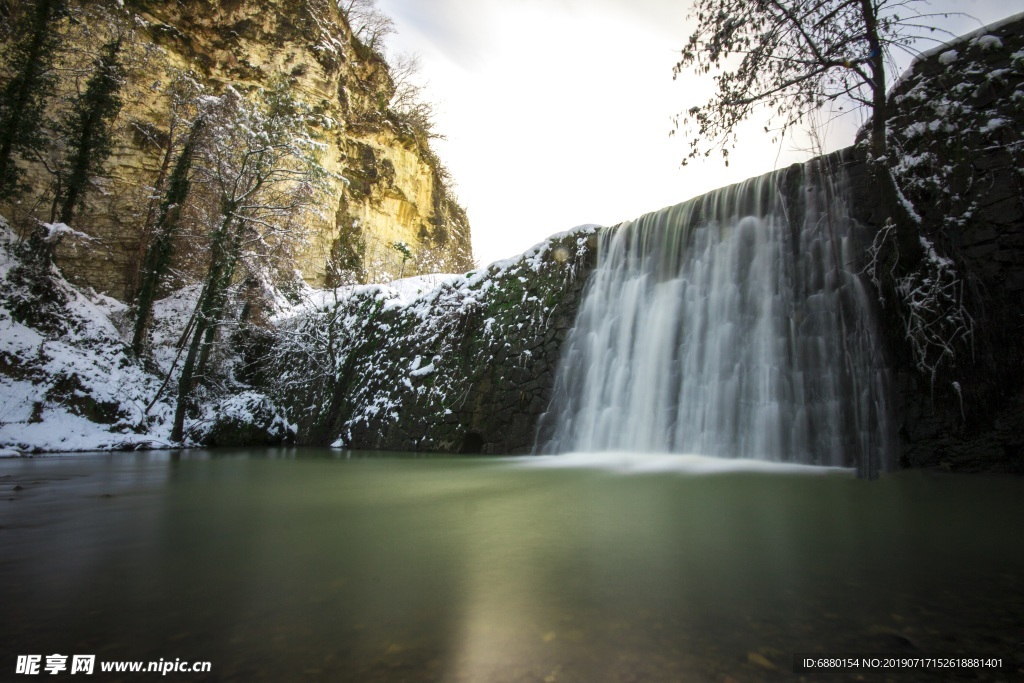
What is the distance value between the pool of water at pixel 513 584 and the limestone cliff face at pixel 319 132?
35.0 feet

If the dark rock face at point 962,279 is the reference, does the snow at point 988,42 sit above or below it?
above

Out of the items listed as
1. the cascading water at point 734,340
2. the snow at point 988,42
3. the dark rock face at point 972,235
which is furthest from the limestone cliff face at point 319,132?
the snow at point 988,42

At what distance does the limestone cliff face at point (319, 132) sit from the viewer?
1577cm

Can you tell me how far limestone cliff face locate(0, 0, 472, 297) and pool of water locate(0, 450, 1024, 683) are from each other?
10.7 metres

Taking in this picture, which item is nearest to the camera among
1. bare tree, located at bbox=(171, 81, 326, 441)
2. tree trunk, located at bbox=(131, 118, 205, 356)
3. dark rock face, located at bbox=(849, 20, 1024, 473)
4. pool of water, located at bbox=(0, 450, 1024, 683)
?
pool of water, located at bbox=(0, 450, 1024, 683)

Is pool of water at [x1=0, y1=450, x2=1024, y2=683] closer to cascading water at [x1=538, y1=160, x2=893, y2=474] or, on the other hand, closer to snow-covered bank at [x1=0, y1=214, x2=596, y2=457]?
cascading water at [x1=538, y1=160, x2=893, y2=474]

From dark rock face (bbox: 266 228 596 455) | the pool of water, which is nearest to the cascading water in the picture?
dark rock face (bbox: 266 228 596 455)

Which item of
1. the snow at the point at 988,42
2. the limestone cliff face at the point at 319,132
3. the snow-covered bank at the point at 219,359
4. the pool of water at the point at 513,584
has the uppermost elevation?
the limestone cliff face at the point at 319,132

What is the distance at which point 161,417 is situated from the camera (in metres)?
10.3

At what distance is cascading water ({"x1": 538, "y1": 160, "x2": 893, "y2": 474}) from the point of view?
504 centimetres

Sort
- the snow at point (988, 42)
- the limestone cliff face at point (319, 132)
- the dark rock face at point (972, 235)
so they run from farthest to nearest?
1. the limestone cliff face at point (319, 132)
2. the snow at point (988, 42)
3. the dark rock face at point (972, 235)

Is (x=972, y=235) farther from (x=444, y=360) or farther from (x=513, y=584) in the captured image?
(x=444, y=360)

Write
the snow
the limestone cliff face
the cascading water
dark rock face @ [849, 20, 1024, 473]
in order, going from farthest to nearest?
the limestone cliff face, the cascading water, the snow, dark rock face @ [849, 20, 1024, 473]

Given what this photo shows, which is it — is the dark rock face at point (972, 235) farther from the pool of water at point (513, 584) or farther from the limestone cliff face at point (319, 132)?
the limestone cliff face at point (319, 132)
